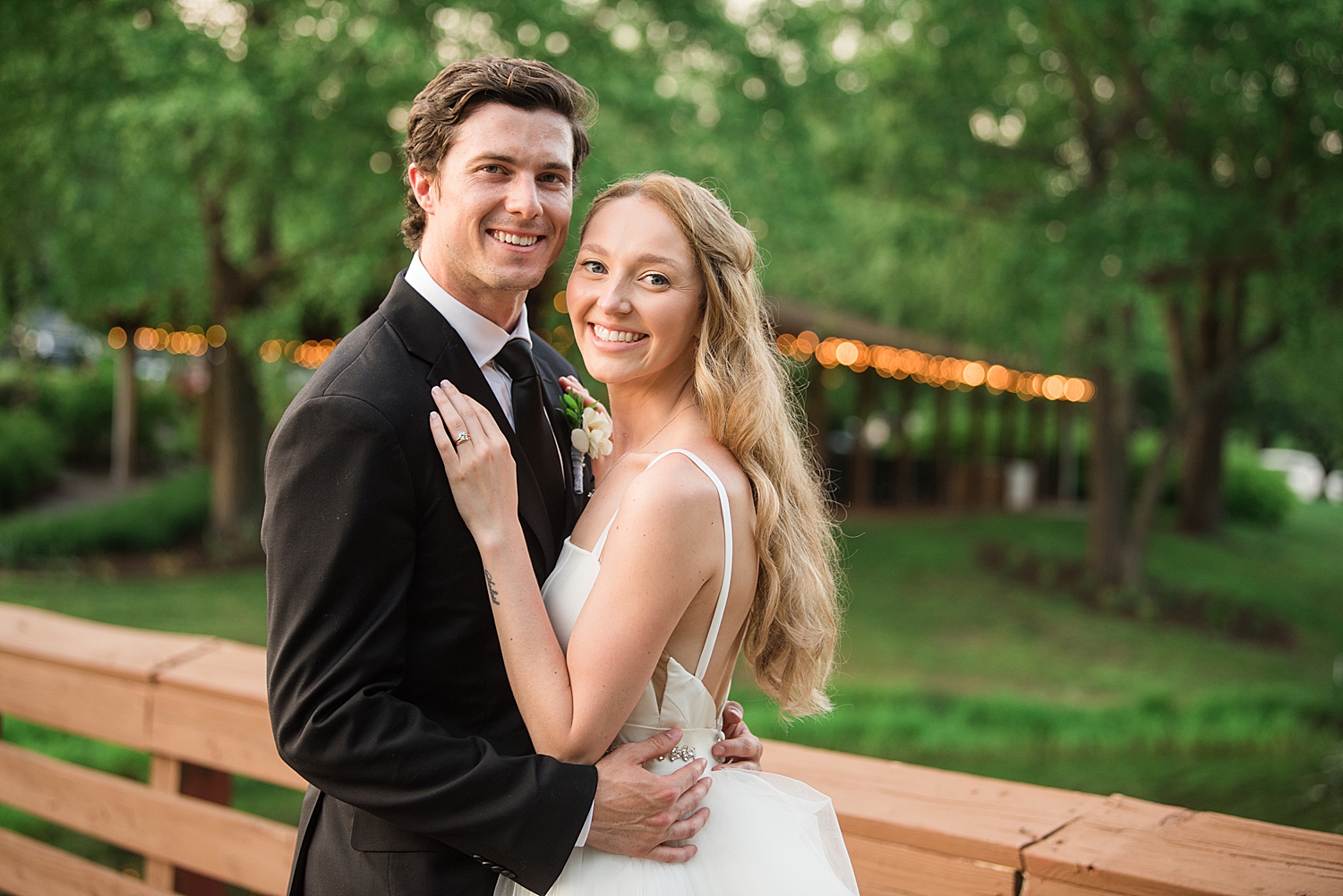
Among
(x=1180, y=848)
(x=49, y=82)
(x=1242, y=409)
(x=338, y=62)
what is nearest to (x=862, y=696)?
(x=338, y=62)

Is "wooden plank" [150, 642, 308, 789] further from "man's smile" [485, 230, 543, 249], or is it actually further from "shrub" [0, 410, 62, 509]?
"shrub" [0, 410, 62, 509]

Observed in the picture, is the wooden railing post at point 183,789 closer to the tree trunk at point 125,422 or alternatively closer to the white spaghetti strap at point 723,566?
the white spaghetti strap at point 723,566

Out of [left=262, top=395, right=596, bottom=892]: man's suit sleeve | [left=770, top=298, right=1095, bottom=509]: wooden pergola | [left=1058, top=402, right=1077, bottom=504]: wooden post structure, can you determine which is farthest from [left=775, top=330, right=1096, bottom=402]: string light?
[left=262, top=395, right=596, bottom=892]: man's suit sleeve

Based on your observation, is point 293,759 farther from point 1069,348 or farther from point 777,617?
point 1069,348

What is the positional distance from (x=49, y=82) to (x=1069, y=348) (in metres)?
13.1

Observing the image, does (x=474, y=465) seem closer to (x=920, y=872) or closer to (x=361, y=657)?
(x=361, y=657)

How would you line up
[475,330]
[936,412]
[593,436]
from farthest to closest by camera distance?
[936,412] < [593,436] < [475,330]

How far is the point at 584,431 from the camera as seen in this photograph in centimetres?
241

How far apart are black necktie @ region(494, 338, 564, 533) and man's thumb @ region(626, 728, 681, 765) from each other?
1.60ft

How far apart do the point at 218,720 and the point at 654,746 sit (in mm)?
1450

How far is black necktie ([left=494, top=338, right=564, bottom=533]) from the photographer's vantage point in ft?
7.34

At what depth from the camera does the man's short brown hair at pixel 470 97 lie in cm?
211

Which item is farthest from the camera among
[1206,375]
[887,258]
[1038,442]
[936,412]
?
[1038,442]

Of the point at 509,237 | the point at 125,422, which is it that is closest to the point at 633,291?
the point at 509,237
